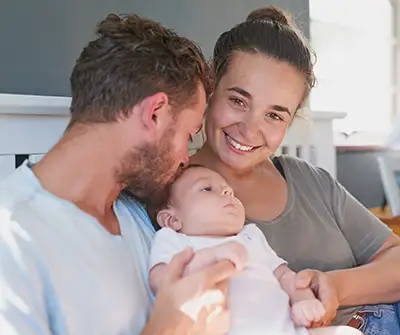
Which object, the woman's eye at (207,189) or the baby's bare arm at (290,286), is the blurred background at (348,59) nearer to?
the woman's eye at (207,189)

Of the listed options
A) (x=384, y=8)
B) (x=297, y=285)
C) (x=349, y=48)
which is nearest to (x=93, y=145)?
(x=297, y=285)

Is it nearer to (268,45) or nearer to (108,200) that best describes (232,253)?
(108,200)

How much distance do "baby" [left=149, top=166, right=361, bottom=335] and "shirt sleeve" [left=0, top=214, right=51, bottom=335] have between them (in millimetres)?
253

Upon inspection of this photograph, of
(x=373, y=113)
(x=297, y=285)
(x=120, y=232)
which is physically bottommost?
(x=373, y=113)

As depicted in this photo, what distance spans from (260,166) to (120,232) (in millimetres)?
552

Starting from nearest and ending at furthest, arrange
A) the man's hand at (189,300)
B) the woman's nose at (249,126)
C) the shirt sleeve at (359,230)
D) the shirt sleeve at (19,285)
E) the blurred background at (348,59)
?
the shirt sleeve at (19,285), the man's hand at (189,300), the woman's nose at (249,126), the shirt sleeve at (359,230), the blurred background at (348,59)

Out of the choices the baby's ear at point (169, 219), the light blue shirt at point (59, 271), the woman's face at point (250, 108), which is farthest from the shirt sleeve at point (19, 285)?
the woman's face at point (250, 108)

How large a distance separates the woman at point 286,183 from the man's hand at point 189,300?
31 centimetres

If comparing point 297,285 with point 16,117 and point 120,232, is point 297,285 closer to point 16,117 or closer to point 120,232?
point 120,232

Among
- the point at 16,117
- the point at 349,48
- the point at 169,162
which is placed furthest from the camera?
the point at 349,48

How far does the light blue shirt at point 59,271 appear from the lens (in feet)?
2.78

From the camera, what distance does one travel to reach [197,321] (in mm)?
1000

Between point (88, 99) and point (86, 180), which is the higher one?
point (88, 99)

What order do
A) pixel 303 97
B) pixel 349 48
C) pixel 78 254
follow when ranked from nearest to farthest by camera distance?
pixel 78 254 → pixel 303 97 → pixel 349 48
